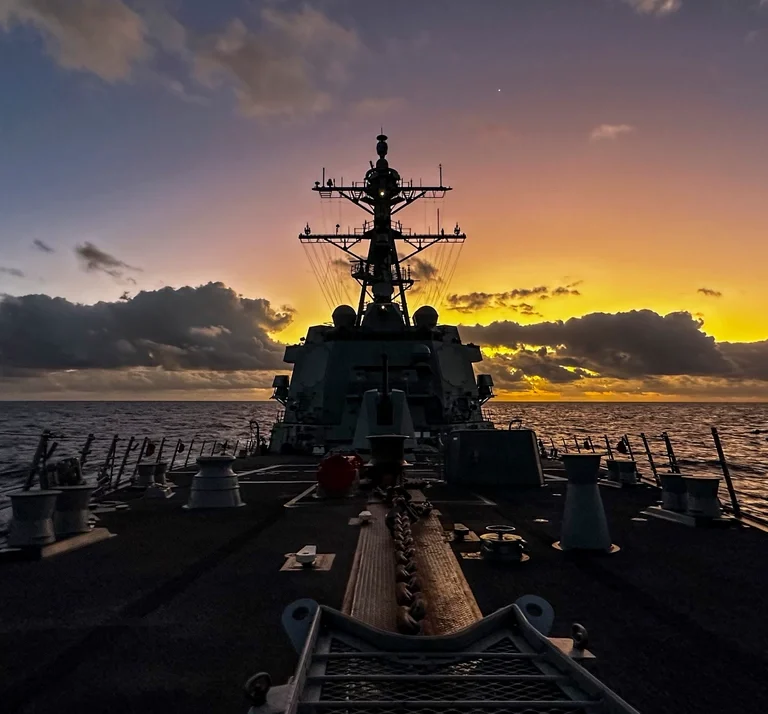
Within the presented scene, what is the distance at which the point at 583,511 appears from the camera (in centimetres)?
691

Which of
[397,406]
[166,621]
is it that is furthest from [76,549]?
[397,406]

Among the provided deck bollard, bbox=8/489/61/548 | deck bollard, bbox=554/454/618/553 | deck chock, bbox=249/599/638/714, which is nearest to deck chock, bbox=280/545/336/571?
deck bollard, bbox=554/454/618/553

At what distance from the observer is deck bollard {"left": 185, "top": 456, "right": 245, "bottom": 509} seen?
1028 centimetres

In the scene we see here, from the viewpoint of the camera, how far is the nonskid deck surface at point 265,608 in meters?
3.54

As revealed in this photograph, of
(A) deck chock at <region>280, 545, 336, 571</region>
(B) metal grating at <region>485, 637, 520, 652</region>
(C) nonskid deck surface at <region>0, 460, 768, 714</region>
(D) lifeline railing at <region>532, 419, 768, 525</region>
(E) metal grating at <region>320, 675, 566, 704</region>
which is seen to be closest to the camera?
(E) metal grating at <region>320, 675, 566, 704</region>

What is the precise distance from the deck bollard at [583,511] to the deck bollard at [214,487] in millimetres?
6037

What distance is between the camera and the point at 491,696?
2.37 meters

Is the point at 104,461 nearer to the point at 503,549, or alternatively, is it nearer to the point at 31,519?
the point at 31,519

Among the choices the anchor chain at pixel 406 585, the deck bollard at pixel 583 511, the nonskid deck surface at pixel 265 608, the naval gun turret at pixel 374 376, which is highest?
the naval gun turret at pixel 374 376

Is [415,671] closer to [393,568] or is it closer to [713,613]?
[393,568]

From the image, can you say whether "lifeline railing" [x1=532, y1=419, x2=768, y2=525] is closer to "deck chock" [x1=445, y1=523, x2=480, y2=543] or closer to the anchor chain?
"deck chock" [x1=445, y1=523, x2=480, y2=543]

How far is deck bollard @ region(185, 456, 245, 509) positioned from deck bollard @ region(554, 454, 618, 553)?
6037mm

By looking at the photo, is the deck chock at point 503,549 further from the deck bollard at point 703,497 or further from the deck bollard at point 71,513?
the deck bollard at point 71,513

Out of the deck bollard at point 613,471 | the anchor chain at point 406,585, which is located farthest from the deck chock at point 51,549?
the deck bollard at point 613,471
